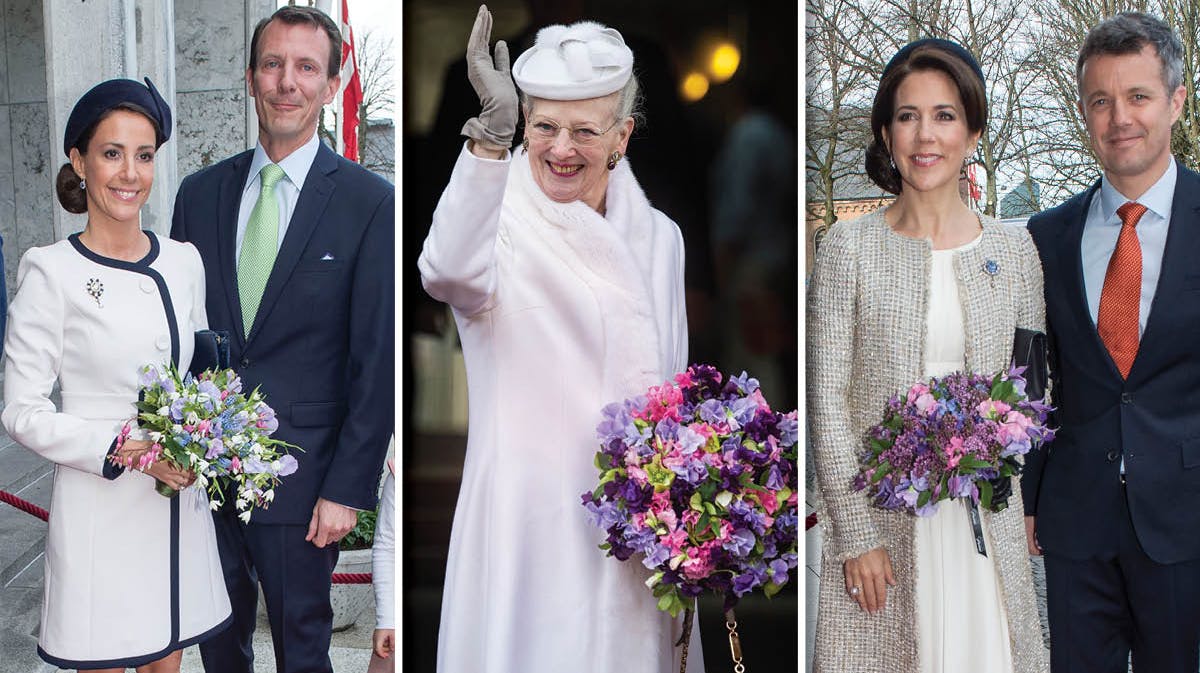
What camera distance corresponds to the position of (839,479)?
270 cm

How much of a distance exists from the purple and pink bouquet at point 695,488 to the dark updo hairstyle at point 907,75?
70 cm

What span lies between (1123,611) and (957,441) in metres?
0.76

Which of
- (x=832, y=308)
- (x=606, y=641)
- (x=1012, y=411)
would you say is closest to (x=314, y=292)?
(x=606, y=641)

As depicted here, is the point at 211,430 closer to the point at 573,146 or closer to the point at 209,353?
the point at 209,353

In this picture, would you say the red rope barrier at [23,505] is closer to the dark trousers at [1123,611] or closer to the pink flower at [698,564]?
the pink flower at [698,564]

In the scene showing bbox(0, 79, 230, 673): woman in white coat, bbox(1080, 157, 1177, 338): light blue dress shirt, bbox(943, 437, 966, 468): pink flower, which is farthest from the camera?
bbox(1080, 157, 1177, 338): light blue dress shirt

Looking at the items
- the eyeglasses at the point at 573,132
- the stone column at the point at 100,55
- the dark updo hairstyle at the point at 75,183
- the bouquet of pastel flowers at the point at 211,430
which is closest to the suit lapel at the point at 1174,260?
the eyeglasses at the point at 573,132

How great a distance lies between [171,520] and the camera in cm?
271

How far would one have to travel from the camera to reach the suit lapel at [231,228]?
8.98 ft

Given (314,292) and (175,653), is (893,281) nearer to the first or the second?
(314,292)

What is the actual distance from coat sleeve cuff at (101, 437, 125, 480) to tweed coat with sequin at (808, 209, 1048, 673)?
1.83m

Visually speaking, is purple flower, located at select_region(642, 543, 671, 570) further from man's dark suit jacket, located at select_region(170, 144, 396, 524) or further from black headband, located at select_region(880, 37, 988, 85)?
black headband, located at select_region(880, 37, 988, 85)

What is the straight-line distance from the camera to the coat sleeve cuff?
8.52 feet

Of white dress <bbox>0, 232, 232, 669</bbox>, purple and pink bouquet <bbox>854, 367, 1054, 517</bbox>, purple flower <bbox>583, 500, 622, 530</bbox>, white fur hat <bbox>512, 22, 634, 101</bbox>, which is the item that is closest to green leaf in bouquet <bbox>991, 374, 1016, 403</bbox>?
purple and pink bouquet <bbox>854, 367, 1054, 517</bbox>
